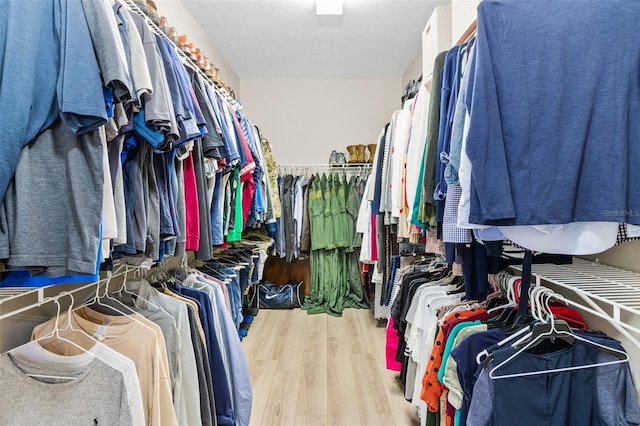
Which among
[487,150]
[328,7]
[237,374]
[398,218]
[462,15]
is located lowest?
[237,374]

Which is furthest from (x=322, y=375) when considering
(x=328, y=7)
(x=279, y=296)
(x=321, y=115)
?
(x=321, y=115)

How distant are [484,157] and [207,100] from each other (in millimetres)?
1186

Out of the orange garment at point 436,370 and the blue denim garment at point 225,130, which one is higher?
the blue denim garment at point 225,130

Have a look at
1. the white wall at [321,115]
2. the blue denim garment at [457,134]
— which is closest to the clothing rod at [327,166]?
the white wall at [321,115]

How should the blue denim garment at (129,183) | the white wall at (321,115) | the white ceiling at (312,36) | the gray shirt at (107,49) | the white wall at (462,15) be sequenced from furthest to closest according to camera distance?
Result: the white wall at (321,115) → the white ceiling at (312,36) → the white wall at (462,15) → the blue denim garment at (129,183) → the gray shirt at (107,49)

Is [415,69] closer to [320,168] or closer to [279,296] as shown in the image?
[320,168]

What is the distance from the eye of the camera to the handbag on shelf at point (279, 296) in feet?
13.7

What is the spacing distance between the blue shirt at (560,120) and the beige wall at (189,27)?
2384mm

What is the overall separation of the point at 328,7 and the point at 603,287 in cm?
264

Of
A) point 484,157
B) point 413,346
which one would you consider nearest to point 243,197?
point 413,346

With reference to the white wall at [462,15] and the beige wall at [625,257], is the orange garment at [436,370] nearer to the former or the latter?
the beige wall at [625,257]

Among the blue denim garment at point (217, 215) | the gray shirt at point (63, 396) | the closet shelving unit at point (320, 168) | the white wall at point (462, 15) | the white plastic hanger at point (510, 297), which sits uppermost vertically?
the white wall at point (462, 15)

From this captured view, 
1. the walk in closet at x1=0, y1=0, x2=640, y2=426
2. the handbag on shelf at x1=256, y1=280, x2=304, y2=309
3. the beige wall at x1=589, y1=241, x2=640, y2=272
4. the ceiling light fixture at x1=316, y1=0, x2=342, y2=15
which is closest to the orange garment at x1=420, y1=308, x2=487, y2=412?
the walk in closet at x1=0, y1=0, x2=640, y2=426

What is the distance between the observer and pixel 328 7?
2.90 m
